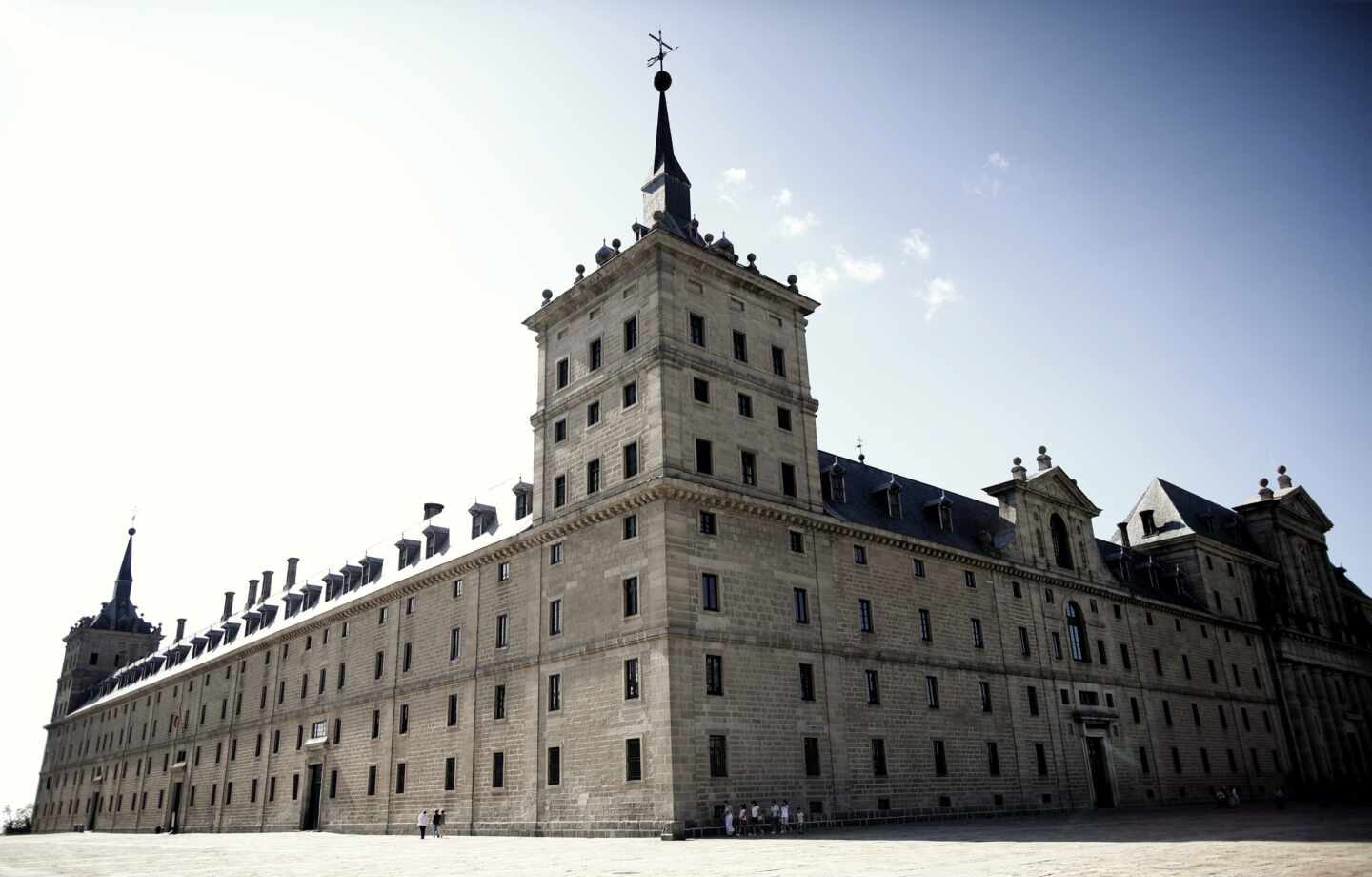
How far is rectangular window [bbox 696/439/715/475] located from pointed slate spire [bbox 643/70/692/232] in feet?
33.6

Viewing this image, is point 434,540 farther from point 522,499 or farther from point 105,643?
point 105,643

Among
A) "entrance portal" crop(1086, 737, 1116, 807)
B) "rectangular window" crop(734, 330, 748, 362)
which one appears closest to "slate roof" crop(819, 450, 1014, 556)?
"rectangular window" crop(734, 330, 748, 362)

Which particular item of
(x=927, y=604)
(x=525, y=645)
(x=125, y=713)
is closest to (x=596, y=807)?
(x=525, y=645)

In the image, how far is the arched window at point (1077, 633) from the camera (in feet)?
169

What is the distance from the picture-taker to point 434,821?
40.2 meters

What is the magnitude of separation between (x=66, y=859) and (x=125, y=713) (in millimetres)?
64182

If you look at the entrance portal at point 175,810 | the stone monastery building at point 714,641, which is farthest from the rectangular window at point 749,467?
the entrance portal at point 175,810

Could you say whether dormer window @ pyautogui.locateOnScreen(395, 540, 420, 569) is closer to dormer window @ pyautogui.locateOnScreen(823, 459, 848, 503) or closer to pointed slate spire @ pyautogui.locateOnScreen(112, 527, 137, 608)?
dormer window @ pyautogui.locateOnScreen(823, 459, 848, 503)

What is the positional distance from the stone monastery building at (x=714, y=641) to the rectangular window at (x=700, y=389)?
0.14 metres

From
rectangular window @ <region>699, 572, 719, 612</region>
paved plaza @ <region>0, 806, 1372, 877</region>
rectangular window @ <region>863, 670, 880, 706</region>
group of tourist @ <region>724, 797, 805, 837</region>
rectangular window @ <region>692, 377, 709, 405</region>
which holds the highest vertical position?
rectangular window @ <region>692, 377, 709, 405</region>

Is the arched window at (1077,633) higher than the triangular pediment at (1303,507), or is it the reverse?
the triangular pediment at (1303,507)

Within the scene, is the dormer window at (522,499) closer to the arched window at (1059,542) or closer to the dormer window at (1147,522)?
the arched window at (1059,542)

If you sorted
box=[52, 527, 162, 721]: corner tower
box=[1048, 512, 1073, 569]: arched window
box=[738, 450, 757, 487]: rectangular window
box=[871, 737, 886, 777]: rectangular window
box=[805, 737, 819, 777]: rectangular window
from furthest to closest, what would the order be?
box=[52, 527, 162, 721]: corner tower → box=[1048, 512, 1073, 569]: arched window → box=[738, 450, 757, 487]: rectangular window → box=[871, 737, 886, 777]: rectangular window → box=[805, 737, 819, 777]: rectangular window

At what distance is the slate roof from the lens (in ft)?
147
